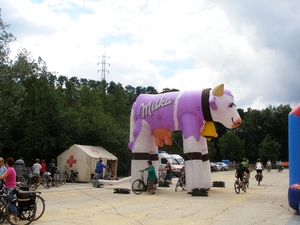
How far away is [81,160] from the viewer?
79.7 ft

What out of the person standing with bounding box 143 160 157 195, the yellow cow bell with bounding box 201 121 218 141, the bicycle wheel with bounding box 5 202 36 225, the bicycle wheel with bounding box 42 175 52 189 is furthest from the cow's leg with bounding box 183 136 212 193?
the bicycle wheel with bounding box 5 202 36 225

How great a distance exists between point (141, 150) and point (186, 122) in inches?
112

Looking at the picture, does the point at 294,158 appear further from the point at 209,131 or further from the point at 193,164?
the point at 209,131

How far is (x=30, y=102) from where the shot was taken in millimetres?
26625

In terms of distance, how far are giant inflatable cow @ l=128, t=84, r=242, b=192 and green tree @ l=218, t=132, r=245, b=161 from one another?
45.1m

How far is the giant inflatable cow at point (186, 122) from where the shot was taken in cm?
1627

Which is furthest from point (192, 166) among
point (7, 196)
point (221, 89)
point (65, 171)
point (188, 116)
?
point (65, 171)

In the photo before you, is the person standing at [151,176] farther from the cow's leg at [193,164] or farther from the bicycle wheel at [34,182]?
the bicycle wheel at [34,182]

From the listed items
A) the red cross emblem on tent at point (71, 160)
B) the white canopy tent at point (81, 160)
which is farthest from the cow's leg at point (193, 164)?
the red cross emblem on tent at point (71, 160)

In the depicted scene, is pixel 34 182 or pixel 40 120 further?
pixel 40 120

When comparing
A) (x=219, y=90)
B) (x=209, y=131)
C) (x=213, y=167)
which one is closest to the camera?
(x=219, y=90)

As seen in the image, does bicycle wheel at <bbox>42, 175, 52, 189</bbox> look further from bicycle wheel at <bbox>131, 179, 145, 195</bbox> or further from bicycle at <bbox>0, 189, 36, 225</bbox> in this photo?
bicycle at <bbox>0, 189, 36, 225</bbox>

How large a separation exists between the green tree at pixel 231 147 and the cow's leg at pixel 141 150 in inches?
1803


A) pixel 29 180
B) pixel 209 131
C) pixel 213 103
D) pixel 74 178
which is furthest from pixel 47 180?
pixel 213 103
